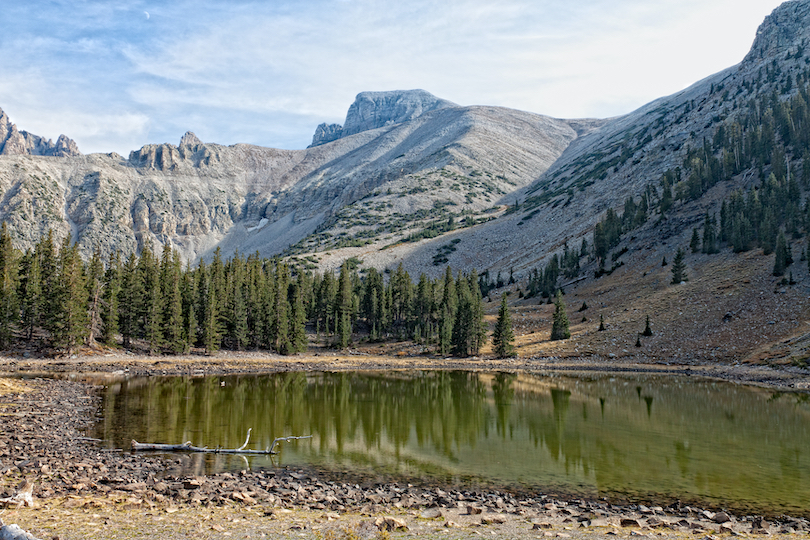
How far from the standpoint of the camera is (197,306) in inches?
2776

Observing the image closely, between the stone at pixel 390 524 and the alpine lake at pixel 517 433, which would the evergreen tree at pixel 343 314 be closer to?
the alpine lake at pixel 517 433

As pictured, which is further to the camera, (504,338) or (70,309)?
(504,338)

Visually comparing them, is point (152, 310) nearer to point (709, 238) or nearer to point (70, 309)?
point (70, 309)

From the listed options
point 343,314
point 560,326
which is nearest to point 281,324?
point 343,314

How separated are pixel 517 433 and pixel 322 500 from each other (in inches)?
582

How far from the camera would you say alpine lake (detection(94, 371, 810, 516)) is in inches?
723

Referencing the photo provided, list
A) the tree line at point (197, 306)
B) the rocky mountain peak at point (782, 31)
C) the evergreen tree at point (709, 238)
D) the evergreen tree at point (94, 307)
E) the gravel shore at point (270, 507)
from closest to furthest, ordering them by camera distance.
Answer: the gravel shore at point (270, 507)
the tree line at point (197, 306)
the evergreen tree at point (94, 307)
the evergreen tree at point (709, 238)
the rocky mountain peak at point (782, 31)

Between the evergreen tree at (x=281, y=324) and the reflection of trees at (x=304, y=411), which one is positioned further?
the evergreen tree at (x=281, y=324)

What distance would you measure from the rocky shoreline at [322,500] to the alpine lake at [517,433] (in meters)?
1.39

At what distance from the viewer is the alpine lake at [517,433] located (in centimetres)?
1838

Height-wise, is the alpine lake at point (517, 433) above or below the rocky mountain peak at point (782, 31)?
below

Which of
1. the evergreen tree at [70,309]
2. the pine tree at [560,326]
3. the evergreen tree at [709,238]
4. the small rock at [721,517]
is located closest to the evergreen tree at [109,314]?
the evergreen tree at [70,309]

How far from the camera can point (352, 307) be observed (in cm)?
8881

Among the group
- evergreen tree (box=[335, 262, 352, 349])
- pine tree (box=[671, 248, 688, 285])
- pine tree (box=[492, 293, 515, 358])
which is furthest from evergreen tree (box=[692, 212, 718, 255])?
evergreen tree (box=[335, 262, 352, 349])
